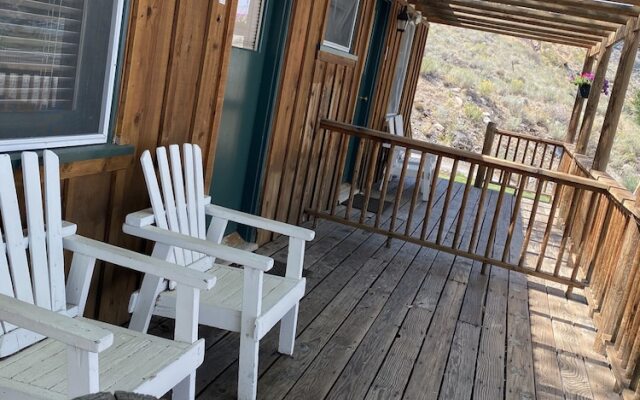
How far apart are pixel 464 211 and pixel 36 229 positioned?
11.2ft

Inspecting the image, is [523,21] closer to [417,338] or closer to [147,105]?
[417,338]

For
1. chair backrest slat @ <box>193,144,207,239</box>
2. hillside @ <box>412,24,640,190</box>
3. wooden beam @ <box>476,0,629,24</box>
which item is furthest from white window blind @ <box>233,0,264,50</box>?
hillside @ <box>412,24,640,190</box>

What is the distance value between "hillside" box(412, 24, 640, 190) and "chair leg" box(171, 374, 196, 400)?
16.4 m

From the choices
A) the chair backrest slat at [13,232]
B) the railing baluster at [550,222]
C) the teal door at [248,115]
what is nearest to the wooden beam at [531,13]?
the railing baluster at [550,222]

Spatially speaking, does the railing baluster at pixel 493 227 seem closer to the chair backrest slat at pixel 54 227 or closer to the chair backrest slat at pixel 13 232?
the chair backrest slat at pixel 54 227

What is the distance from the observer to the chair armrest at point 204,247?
2316 mm

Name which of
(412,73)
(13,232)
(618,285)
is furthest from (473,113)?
(13,232)

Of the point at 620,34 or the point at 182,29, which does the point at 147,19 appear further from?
the point at 620,34

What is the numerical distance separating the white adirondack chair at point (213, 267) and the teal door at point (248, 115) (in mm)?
748

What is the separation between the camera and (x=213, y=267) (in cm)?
293

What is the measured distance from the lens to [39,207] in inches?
79.4

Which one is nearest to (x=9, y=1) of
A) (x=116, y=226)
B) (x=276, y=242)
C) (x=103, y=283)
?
(x=116, y=226)

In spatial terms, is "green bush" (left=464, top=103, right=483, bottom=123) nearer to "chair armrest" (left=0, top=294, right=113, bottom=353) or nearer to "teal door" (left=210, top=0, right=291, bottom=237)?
"teal door" (left=210, top=0, right=291, bottom=237)

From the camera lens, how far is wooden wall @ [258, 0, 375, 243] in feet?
13.7
